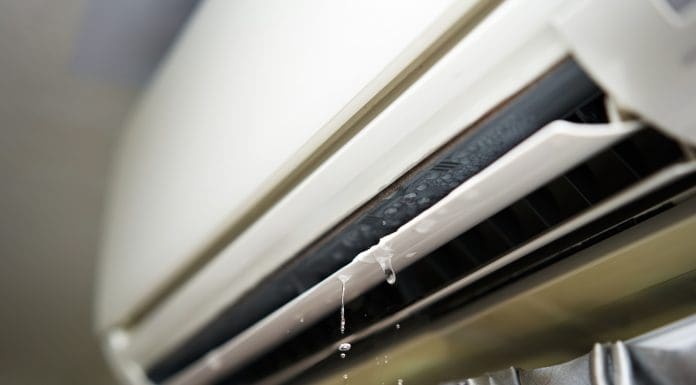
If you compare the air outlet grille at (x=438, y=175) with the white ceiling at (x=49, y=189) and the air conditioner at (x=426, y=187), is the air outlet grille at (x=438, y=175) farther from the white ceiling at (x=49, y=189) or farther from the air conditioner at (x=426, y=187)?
the white ceiling at (x=49, y=189)

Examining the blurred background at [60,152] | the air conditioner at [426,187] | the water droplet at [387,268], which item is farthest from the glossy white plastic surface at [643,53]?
the blurred background at [60,152]

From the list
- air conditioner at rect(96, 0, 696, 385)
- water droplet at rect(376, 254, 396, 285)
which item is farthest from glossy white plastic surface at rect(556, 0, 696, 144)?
water droplet at rect(376, 254, 396, 285)

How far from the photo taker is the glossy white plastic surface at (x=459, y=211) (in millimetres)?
435

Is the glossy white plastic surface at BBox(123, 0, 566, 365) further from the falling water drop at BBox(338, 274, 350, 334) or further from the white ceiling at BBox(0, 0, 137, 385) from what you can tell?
the white ceiling at BBox(0, 0, 137, 385)

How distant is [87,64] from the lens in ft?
3.19

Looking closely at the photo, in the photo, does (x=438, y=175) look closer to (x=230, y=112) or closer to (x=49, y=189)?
(x=230, y=112)

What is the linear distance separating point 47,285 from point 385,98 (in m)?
1.23

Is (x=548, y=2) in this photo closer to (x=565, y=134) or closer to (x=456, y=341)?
(x=565, y=134)

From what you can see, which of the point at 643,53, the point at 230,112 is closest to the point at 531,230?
the point at 643,53

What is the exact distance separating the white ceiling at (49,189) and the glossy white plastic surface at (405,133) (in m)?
0.45

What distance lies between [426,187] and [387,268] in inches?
4.2

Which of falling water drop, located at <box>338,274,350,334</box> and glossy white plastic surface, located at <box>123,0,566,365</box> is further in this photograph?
falling water drop, located at <box>338,274,350,334</box>

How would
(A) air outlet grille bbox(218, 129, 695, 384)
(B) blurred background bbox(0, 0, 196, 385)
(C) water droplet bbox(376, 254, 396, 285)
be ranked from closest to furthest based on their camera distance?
1. (A) air outlet grille bbox(218, 129, 695, 384)
2. (C) water droplet bbox(376, 254, 396, 285)
3. (B) blurred background bbox(0, 0, 196, 385)

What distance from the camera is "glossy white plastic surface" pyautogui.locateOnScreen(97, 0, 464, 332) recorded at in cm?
53
